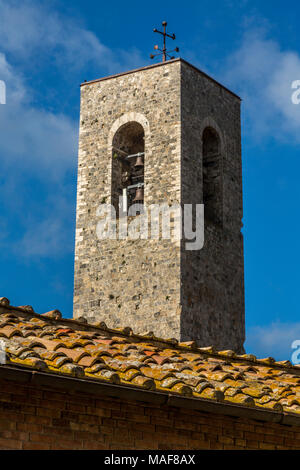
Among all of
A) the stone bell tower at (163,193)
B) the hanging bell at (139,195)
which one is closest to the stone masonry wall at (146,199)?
the stone bell tower at (163,193)

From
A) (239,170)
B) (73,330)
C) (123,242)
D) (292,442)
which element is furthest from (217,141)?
(292,442)

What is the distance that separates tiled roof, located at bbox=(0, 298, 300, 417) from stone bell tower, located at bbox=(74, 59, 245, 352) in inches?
305

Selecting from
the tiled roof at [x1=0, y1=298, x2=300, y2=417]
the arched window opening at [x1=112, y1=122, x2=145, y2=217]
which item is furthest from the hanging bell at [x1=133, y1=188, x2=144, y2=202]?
the tiled roof at [x1=0, y1=298, x2=300, y2=417]

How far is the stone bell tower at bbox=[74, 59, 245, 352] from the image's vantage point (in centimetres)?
1838

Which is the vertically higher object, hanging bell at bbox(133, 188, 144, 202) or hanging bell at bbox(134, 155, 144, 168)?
hanging bell at bbox(134, 155, 144, 168)

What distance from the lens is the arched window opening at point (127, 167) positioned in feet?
63.7

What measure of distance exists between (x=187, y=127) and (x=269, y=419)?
12.3m

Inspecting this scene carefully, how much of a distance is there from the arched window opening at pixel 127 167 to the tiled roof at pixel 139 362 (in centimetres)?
915

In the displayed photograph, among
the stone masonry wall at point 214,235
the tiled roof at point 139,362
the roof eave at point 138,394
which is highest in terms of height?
the stone masonry wall at point 214,235

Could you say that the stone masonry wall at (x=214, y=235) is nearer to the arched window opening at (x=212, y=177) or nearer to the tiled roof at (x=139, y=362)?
the arched window opening at (x=212, y=177)

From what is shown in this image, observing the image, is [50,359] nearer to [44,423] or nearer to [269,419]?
[44,423]

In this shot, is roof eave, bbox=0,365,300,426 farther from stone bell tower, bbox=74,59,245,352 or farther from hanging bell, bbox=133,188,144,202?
hanging bell, bbox=133,188,144,202

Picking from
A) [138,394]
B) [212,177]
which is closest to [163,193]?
[212,177]

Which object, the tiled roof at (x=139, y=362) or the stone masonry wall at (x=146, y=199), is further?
the stone masonry wall at (x=146, y=199)
